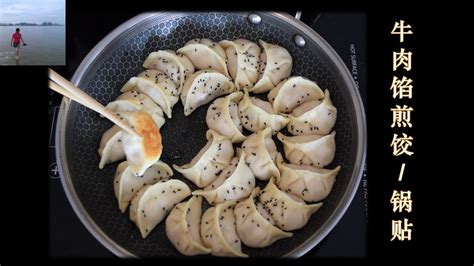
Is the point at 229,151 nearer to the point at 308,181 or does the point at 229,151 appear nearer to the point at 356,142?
the point at 308,181

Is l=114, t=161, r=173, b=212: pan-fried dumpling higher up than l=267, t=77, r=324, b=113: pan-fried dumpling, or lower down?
lower down

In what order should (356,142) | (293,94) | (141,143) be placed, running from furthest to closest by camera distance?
(293,94)
(356,142)
(141,143)

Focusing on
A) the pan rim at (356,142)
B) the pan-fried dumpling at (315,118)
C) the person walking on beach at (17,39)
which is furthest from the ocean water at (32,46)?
the pan-fried dumpling at (315,118)

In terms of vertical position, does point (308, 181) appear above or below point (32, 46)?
below

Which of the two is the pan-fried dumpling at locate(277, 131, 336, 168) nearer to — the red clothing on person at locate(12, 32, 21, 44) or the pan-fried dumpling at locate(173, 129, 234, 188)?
the pan-fried dumpling at locate(173, 129, 234, 188)

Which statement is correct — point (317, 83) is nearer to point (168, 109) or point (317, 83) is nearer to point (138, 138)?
point (168, 109)

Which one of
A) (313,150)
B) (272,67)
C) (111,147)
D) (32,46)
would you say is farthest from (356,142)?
(32,46)

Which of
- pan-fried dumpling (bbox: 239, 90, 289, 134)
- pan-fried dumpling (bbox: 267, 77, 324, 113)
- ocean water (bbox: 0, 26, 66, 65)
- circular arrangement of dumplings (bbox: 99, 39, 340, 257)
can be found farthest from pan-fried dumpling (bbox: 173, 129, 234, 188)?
ocean water (bbox: 0, 26, 66, 65)
